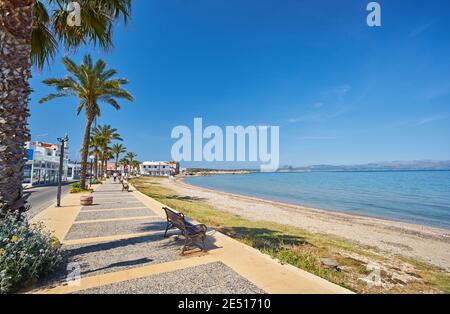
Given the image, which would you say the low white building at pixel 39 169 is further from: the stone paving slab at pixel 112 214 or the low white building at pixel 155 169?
the low white building at pixel 155 169

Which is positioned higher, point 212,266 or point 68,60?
point 68,60

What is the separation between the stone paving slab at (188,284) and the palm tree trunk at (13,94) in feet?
7.79

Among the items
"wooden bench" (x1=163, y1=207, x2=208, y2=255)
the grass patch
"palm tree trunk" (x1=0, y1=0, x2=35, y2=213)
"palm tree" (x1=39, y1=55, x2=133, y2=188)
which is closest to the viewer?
"palm tree trunk" (x1=0, y1=0, x2=35, y2=213)

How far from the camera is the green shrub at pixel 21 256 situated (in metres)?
3.24

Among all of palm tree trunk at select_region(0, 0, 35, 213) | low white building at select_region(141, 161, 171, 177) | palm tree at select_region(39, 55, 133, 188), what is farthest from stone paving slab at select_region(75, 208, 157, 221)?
low white building at select_region(141, 161, 171, 177)

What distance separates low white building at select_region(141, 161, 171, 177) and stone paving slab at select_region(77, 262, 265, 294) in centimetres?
12748

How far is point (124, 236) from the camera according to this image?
6484 millimetres

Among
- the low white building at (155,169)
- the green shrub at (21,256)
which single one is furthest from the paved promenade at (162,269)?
the low white building at (155,169)

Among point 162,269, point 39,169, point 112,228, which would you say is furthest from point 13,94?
point 39,169

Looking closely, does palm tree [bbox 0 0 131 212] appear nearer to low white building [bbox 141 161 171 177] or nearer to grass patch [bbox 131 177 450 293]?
grass patch [bbox 131 177 450 293]

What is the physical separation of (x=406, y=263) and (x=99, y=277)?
29.4ft

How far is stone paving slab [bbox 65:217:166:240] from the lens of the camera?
21.9ft
